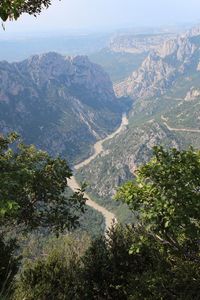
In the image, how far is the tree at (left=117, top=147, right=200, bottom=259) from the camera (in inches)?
932

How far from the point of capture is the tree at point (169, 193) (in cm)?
2367

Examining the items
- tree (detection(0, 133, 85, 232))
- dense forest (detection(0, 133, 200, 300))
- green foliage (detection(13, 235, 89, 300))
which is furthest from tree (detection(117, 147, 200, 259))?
green foliage (detection(13, 235, 89, 300))

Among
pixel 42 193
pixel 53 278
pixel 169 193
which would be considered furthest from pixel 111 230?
pixel 169 193

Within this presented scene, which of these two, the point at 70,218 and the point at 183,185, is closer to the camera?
the point at 183,185

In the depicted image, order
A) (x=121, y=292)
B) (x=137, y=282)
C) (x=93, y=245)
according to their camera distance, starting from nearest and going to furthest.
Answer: (x=137, y=282)
(x=121, y=292)
(x=93, y=245)

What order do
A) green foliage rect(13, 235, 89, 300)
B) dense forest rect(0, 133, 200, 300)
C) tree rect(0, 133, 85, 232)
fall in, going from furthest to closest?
green foliage rect(13, 235, 89, 300)
tree rect(0, 133, 85, 232)
dense forest rect(0, 133, 200, 300)

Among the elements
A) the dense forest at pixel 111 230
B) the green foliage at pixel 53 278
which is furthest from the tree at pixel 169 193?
the green foliage at pixel 53 278

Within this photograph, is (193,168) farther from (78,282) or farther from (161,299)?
(78,282)

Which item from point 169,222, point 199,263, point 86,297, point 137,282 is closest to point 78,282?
point 86,297

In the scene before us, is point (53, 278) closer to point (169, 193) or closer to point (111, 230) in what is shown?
point (111, 230)

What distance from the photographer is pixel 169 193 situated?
23719mm

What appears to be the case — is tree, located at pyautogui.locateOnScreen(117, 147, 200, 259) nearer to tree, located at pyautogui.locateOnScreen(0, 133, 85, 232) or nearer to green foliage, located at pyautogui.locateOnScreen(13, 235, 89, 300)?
tree, located at pyautogui.locateOnScreen(0, 133, 85, 232)

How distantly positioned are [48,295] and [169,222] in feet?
62.1

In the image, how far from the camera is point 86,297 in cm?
4091
